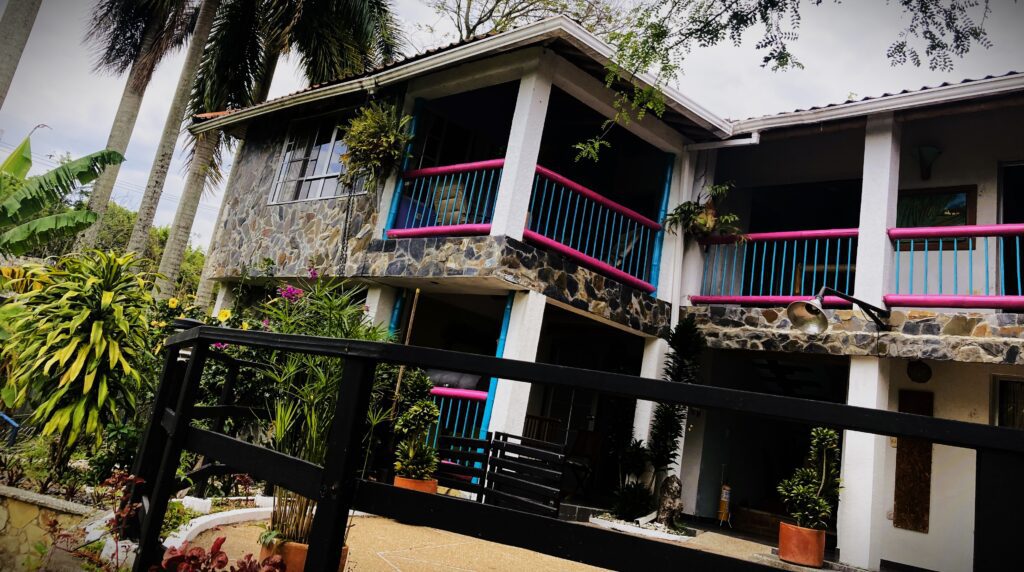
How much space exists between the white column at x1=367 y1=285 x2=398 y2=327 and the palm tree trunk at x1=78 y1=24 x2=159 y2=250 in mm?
9173

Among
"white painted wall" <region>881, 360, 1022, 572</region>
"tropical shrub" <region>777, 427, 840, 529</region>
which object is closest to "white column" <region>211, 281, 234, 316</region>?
"tropical shrub" <region>777, 427, 840, 529</region>

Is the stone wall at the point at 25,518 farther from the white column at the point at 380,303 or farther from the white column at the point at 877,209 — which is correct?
the white column at the point at 877,209

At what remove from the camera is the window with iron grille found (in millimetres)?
10562

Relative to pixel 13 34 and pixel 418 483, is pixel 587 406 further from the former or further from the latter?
pixel 13 34

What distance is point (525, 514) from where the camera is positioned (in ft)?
4.49

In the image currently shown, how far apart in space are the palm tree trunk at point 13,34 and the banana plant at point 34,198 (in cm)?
540

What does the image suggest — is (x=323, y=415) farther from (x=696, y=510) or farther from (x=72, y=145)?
(x=72, y=145)

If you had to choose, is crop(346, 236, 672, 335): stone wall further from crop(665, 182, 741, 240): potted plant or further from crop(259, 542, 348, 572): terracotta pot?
crop(259, 542, 348, 572): terracotta pot

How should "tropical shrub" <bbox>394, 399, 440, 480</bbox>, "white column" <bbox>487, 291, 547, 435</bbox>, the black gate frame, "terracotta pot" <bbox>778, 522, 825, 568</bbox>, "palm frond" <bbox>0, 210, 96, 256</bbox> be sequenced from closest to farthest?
the black gate frame < "tropical shrub" <bbox>394, 399, 440, 480</bbox> < "palm frond" <bbox>0, 210, 96, 256</bbox> < "terracotta pot" <bbox>778, 522, 825, 568</bbox> < "white column" <bbox>487, 291, 547, 435</bbox>

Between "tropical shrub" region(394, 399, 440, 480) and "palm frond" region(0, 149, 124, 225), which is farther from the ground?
"palm frond" region(0, 149, 124, 225)

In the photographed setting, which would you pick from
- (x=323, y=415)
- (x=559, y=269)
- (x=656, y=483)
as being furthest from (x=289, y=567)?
(x=656, y=483)

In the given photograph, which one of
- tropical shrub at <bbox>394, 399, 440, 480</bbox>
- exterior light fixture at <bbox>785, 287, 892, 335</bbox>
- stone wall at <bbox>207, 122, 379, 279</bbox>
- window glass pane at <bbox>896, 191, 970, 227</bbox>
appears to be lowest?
tropical shrub at <bbox>394, 399, 440, 480</bbox>

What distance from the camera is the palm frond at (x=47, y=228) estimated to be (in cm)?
668

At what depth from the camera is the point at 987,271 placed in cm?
827
